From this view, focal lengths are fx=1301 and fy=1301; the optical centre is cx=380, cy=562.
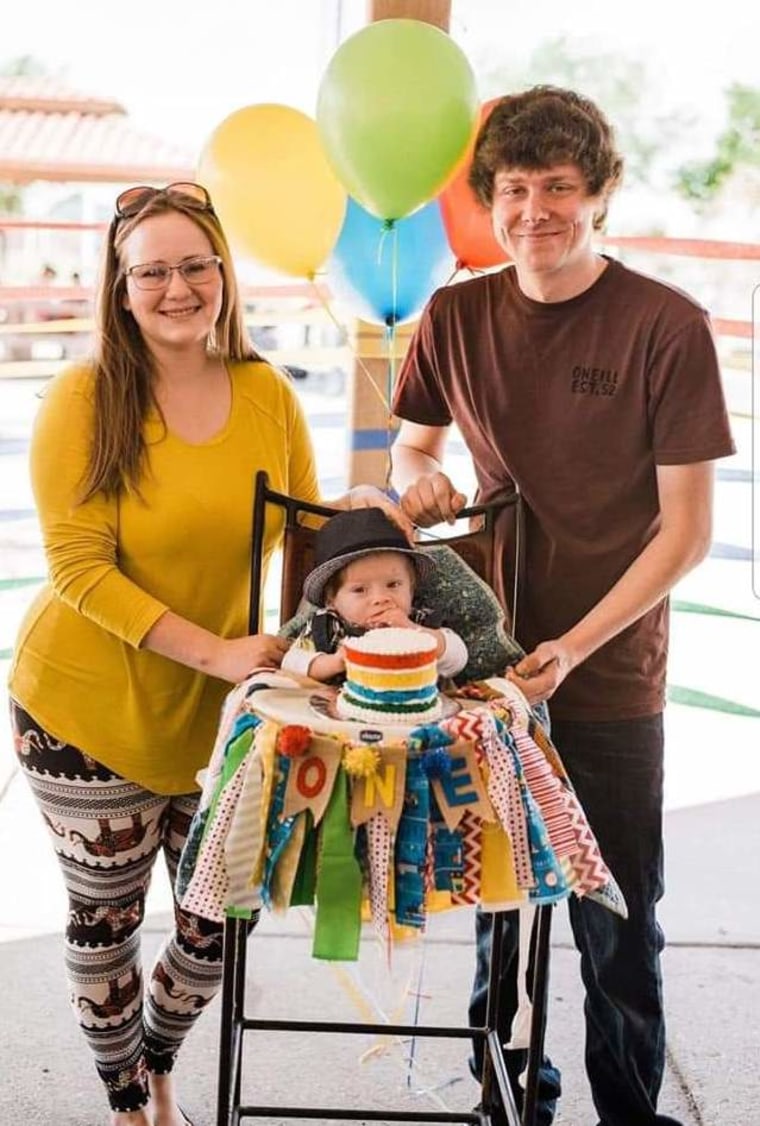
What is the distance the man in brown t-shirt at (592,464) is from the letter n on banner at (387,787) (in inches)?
11.9

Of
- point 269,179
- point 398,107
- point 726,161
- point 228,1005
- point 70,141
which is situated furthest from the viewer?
point 726,161

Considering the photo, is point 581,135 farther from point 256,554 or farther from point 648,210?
point 648,210

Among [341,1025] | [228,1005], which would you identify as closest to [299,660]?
[228,1005]

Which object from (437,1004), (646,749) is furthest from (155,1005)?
(646,749)

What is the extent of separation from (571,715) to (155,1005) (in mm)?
838

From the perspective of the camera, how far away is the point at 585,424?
1910 millimetres

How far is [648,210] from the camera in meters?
6.62

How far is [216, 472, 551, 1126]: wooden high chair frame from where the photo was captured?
1.74 meters

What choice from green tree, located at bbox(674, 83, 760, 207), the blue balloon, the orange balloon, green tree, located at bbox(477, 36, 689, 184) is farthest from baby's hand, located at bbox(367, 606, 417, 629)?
green tree, located at bbox(674, 83, 760, 207)

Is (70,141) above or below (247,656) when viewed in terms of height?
above

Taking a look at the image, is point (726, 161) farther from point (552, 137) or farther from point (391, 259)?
point (552, 137)

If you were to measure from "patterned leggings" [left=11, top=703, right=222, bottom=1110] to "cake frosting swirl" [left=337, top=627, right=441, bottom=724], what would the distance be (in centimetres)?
56

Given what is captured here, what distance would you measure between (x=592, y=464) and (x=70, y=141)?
427cm

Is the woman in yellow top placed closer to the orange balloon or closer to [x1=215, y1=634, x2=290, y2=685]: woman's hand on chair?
[x1=215, y1=634, x2=290, y2=685]: woman's hand on chair
